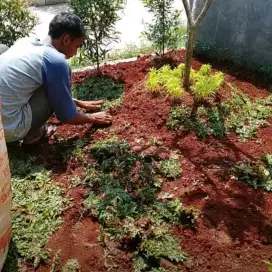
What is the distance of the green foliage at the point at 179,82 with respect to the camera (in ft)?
13.4

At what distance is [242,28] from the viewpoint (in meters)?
5.29

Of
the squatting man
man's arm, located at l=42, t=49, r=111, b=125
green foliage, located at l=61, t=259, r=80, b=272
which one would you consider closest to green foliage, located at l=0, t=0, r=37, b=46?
the squatting man

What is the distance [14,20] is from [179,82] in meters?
2.22

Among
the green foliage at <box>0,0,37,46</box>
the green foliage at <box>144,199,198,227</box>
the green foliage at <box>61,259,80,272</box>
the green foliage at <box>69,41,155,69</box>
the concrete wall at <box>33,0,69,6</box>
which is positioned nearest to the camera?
the green foliage at <box>61,259,80,272</box>

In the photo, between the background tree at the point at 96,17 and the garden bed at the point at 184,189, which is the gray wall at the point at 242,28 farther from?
the background tree at the point at 96,17

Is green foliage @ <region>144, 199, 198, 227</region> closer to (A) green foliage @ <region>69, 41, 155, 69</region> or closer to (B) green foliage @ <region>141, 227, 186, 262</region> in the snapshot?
(B) green foliage @ <region>141, 227, 186, 262</region>

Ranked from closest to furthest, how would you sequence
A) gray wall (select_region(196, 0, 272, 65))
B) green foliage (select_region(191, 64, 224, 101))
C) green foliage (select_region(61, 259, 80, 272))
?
green foliage (select_region(61, 259, 80, 272)) → green foliage (select_region(191, 64, 224, 101)) → gray wall (select_region(196, 0, 272, 65))

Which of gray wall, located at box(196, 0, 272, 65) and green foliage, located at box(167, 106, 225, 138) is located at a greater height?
gray wall, located at box(196, 0, 272, 65)

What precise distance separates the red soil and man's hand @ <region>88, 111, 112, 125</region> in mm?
75

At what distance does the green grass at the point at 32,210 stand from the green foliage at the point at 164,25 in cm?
250

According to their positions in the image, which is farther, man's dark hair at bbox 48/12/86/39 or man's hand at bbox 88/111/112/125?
man's hand at bbox 88/111/112/125

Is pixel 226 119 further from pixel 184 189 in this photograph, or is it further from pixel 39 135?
pixel 39 135

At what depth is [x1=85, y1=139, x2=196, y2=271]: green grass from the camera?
9.01 ft

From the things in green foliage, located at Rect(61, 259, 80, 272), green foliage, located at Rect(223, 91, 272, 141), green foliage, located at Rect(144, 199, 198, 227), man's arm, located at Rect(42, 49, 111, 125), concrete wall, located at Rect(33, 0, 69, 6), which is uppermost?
man's arm, located at Rect(42, 49, 111, 125)
